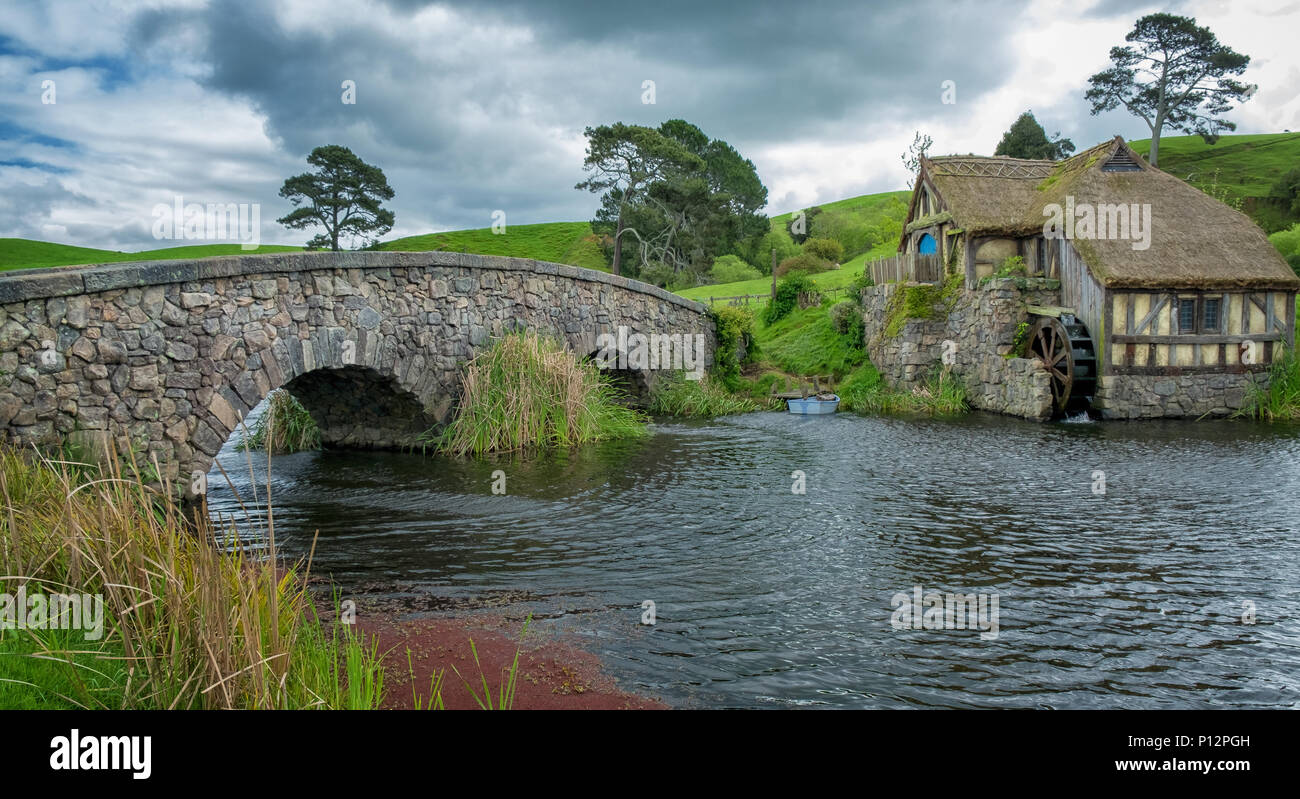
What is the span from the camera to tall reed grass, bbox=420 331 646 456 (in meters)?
15.1

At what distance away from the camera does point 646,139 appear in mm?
42000

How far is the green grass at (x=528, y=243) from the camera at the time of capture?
59.1m

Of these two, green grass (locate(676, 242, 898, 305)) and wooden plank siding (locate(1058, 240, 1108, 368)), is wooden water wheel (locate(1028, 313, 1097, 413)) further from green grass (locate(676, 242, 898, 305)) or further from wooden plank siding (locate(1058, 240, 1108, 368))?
green grass (locate(676, 242, 898, 305))

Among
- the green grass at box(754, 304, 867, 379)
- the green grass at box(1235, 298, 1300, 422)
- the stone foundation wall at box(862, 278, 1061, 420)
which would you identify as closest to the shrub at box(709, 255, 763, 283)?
the green grass at box(754, 304, 867, 379)

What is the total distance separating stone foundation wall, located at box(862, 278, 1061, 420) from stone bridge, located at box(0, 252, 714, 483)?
1047 cm

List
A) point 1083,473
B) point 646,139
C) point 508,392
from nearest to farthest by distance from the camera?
1. point 1083,473
2. point 508,392
3. point 646,139

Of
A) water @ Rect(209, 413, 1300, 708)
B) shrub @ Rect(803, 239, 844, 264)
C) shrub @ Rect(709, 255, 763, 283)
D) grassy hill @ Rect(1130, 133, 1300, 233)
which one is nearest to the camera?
water @ Rect(209, 413, 1300, 708)

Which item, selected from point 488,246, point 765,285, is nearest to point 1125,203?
point 765,285

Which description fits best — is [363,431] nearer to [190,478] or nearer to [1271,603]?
[190,478]

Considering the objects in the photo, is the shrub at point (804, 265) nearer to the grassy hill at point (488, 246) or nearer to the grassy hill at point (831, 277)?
the grassy hill at point (831, 277)

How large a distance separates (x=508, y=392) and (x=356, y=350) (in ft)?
10.2

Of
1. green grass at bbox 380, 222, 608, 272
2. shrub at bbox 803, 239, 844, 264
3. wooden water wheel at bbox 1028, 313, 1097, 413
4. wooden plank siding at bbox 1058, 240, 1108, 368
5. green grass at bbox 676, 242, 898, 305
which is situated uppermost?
green grass at bbox 380, 222, 608, 272
